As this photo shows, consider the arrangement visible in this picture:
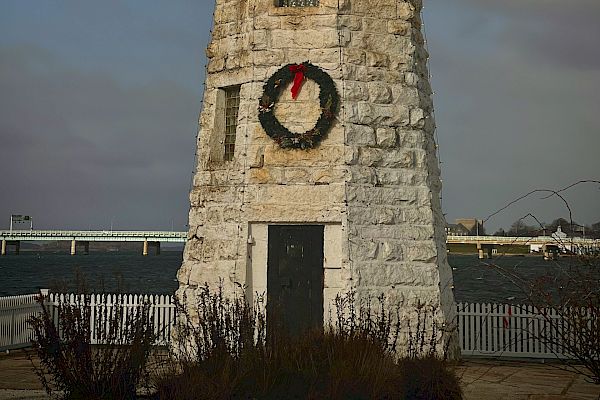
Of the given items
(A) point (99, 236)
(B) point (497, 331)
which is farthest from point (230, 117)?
(A) point (99, 236)

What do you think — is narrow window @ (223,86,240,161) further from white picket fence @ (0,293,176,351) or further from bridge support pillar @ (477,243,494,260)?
bridge support pillar @ (477,243,494,260)

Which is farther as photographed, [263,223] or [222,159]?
[222,159]

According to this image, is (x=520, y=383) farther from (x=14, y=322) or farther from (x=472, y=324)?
(x=14, y=322)

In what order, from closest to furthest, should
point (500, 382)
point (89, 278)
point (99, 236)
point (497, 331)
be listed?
point (500, 382) → point (497, 331) → point (89, 278) → point (99, 236)

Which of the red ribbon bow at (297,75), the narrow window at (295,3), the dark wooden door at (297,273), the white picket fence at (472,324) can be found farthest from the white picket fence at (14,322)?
the narrow window at (295,3)

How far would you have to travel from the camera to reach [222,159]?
12.9m

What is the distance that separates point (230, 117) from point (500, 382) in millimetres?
6174

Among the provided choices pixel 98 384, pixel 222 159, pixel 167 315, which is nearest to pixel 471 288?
pixel 167 315

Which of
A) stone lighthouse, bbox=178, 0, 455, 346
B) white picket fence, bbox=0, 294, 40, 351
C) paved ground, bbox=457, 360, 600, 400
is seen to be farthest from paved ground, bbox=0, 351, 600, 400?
stone lighthouse, bbox=178, 0, 455, 346

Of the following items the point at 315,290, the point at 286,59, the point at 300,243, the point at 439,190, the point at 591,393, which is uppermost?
the point at 286,59

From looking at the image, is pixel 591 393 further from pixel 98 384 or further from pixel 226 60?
pixel 226 60

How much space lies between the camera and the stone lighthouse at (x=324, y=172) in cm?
1162

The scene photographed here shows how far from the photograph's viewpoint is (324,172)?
1167 cm

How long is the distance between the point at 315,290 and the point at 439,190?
9.84ft
